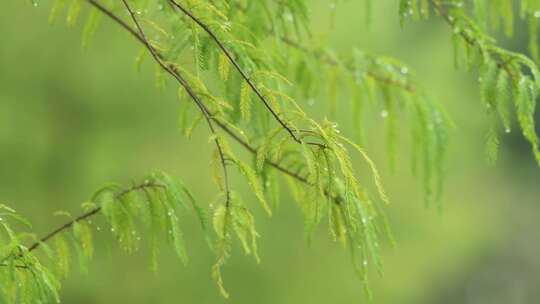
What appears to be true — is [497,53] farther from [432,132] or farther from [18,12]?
[18,12]

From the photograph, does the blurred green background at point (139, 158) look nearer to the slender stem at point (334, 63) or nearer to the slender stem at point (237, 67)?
the slender stem at point (334, 63)

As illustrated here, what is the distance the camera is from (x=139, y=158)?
6375mm

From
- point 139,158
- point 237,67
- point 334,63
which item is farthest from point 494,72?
point 139,158

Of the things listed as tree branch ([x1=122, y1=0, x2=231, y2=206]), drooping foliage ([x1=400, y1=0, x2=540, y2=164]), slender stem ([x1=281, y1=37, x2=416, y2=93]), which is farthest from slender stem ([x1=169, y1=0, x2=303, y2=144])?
slender stem ([x1=281, y1=37, x2=416, y2=93])

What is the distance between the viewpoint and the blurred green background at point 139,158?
236 inches

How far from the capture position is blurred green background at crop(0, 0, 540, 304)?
5.98 m

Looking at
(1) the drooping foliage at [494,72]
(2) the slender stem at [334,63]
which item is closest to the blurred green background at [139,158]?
(2) the slender stem at [334,63]

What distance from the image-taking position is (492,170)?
1295cm

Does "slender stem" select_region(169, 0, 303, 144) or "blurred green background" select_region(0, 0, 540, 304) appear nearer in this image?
"slender stem" select_region(169, 0, 303, 144)

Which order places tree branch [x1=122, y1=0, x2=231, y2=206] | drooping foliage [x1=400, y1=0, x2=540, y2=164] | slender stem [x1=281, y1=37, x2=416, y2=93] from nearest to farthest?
tree branch [x1=122, y1=0, x2=231, y2=206] < drooping foliage [x1=400, y1=0, x2=540, y2=164] < slender stem [x1=281, y1=37, x2=416, y2=93]

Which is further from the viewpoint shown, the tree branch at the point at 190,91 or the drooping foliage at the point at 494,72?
the drooping foliage at the point at 494,72

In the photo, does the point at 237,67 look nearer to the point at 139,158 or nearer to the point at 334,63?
the point at 334,63

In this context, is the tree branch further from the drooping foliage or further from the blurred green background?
the blurred green background

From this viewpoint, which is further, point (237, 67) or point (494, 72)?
point (494, 72)
